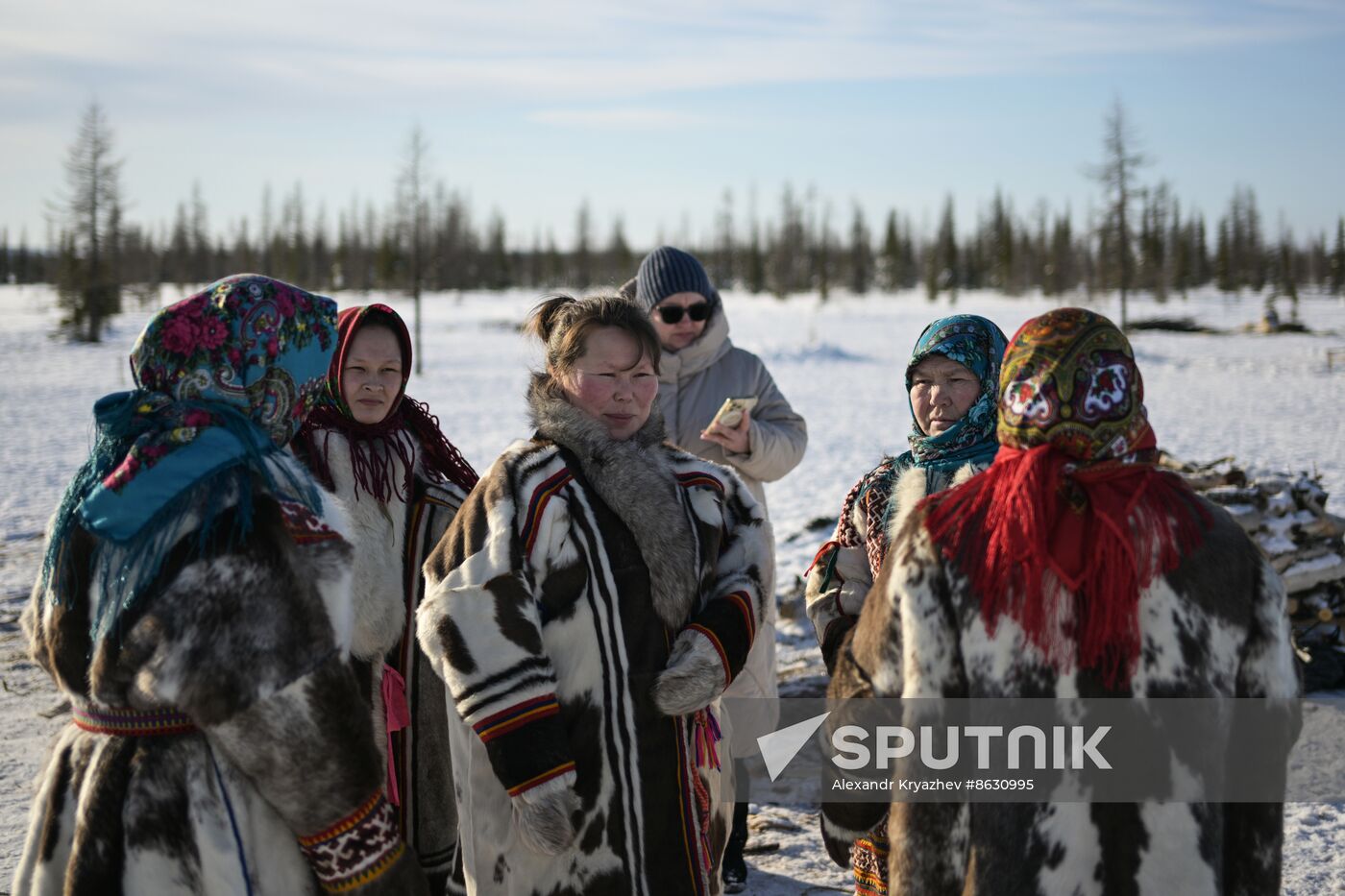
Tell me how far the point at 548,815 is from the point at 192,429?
1.06 metres

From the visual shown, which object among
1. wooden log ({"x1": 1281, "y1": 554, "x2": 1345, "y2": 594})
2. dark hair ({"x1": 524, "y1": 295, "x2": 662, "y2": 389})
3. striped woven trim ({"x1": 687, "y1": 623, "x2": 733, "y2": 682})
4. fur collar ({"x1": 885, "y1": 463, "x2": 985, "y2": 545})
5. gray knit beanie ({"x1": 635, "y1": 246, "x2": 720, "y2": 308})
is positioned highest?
gray knit beanie ({"x1": 635, "y1": 246, "x2": 720, "y2": 308})

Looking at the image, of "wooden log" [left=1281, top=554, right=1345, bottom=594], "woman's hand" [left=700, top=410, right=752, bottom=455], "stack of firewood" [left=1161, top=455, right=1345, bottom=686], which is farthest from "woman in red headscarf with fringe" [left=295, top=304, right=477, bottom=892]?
"wooden log" [left=1281, top=554, right=1345, bottom=594]

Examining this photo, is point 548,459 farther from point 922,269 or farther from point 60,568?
point 922,269

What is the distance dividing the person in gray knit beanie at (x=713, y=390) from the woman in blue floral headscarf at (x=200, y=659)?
207cm

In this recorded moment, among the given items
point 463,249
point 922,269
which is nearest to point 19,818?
point 463,249

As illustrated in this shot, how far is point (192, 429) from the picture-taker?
75.0 inches

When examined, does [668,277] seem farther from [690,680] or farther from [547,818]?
[547,818]

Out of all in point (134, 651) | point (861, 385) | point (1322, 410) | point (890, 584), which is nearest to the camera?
point (134, 651)

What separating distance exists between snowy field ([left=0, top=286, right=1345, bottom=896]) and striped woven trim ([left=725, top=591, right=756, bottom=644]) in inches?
33.4

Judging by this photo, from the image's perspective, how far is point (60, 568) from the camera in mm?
1936

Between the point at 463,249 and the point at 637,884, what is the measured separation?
75399 millimetres

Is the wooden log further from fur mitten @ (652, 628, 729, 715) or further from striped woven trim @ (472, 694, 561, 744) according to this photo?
striped woven trim @ (472, 694, 561, 744)

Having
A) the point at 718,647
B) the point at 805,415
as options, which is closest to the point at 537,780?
the point at 718,647

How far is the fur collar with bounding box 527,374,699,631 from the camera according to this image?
242cm
